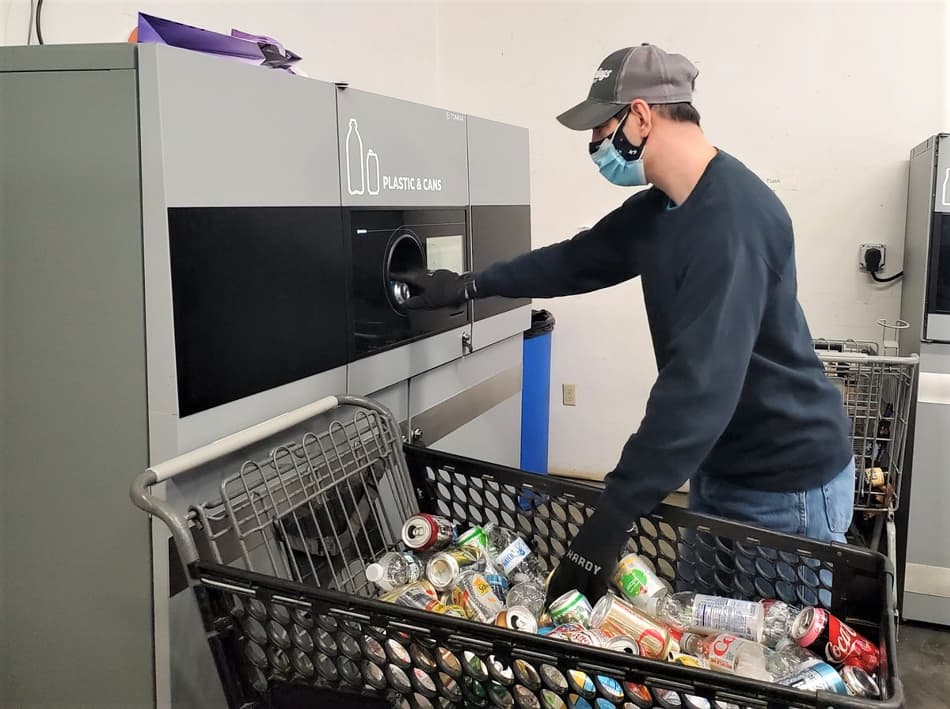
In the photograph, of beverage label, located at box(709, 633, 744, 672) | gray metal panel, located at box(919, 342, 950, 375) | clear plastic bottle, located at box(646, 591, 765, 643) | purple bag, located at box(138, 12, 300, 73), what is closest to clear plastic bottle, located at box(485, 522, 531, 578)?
clear plastic bottle, located at box(646, 591, 765, 643)

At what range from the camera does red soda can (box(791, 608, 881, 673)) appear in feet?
4.24

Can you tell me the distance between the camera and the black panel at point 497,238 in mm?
2508

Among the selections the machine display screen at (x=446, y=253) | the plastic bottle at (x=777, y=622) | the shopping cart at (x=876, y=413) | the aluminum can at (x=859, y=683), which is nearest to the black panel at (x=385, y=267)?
the machine display screen at (x=446, y=253)

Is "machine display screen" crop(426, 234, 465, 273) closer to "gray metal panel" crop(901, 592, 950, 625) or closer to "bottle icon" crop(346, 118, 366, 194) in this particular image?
"bottle icon" crop(346, 118, 366, 194)

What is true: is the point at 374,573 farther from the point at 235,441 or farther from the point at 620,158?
the point at 620,158

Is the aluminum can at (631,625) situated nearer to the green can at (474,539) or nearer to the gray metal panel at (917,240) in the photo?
the green can at (474,539)

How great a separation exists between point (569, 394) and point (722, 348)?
2920 millimetres

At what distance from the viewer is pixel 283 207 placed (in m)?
1.57

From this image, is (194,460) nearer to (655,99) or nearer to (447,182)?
(655,99)

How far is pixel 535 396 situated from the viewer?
3463 millimetres

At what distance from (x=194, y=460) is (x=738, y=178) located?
969mm

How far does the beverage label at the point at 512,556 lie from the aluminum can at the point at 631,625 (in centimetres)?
23

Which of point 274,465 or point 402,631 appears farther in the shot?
point 274,465

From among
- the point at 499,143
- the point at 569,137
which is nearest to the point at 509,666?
the point at 499,143
